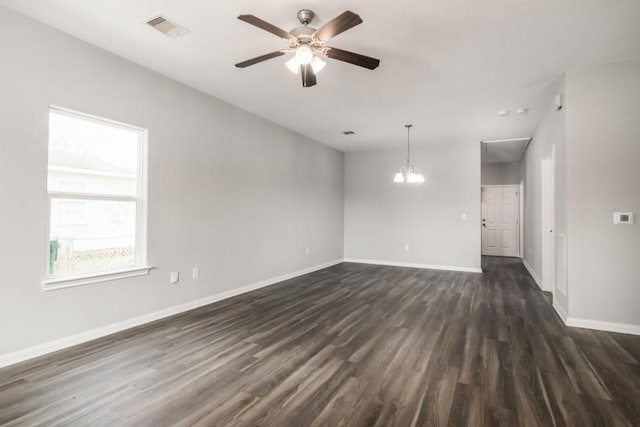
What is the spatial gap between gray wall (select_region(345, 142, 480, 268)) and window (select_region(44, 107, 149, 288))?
17.7 feet

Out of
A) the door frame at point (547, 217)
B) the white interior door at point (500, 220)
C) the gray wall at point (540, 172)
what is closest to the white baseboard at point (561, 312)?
the gray wall at point (540, 172)

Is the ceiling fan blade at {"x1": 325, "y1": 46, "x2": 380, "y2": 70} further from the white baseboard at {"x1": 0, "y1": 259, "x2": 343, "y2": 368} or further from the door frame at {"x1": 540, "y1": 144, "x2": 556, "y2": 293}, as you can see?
the door frame at {"x1": 540, "y1": 144, "x2": 556, "y2": 293}

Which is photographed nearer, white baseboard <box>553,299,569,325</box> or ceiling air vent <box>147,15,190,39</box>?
ceiling air vent <box>147,15,190,39</box>

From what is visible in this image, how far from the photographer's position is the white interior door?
9.18 metres

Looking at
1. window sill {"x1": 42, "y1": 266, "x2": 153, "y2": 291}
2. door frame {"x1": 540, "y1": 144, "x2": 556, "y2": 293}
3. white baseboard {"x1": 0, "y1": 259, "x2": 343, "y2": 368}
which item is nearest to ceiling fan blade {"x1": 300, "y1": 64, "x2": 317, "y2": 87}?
window sill {"x1": 42, "y1": 266, "x2": 153, "y2": 291}

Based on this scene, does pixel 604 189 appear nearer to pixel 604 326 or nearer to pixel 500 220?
pixel 604 326

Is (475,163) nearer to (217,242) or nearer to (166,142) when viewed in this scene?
Result: (217,242)

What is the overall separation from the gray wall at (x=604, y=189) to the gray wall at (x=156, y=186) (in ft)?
13.6

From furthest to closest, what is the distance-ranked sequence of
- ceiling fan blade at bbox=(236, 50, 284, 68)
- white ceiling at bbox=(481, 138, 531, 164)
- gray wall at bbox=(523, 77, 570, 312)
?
white ceiling at bbox=(481, 138, 531, 164)
gray wall at bbox=(523, 77, 570, 312)
ceiling fan blade at bbox=(236, 50, 284, 68)

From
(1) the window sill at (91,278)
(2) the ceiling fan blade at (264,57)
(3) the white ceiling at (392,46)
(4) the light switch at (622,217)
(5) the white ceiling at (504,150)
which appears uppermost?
(5) the white ceiling at (504,150)

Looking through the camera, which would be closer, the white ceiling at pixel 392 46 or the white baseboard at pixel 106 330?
the white ceiling at pixel 392 46

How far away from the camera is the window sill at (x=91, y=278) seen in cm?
281

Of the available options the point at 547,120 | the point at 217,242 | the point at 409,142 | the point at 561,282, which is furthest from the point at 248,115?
the point at 561,282

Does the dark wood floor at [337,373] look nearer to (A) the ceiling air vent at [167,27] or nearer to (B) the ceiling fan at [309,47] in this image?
(B) the ceiling fan at [309,47]
